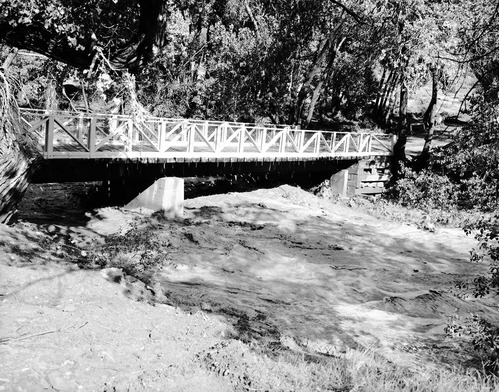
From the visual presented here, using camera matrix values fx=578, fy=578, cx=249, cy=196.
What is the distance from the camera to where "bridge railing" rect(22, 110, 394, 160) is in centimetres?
1424

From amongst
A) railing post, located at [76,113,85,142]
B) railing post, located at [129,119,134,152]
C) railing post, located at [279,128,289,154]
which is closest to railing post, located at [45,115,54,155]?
railing post, located at [76,113,85,142]

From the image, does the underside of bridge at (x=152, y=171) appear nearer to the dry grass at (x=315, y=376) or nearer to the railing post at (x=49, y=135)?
the railing post at (x=49, y=135)

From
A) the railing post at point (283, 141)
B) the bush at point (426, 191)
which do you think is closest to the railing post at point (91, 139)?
the railing post at point (283, 141)

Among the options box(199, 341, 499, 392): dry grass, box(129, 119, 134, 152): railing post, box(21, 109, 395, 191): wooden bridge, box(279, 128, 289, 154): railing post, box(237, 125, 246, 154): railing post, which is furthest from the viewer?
box(279, 128, 289, 154): railing post

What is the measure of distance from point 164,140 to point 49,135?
3.85 m

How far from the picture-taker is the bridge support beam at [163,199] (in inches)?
686

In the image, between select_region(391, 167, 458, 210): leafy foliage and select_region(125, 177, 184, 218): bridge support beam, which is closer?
select_region(125, 177, 184, 218): bridge support beam

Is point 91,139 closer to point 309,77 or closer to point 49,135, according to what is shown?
point 49,135

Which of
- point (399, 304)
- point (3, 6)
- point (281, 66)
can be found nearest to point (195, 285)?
point (399, 304)

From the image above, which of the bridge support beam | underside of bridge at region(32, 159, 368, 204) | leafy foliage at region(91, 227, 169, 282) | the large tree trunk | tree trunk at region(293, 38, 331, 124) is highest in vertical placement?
tree trunk at region(293, 38, 331, 124)

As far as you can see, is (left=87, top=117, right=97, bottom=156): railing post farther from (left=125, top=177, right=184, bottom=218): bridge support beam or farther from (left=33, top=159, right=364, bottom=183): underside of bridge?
(left=125, top=177, right=184, bottom=218): bridge support beam

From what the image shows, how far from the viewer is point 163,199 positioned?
17375 mm

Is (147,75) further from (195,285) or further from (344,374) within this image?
(344,374)

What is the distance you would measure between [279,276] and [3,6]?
26.6 ft
